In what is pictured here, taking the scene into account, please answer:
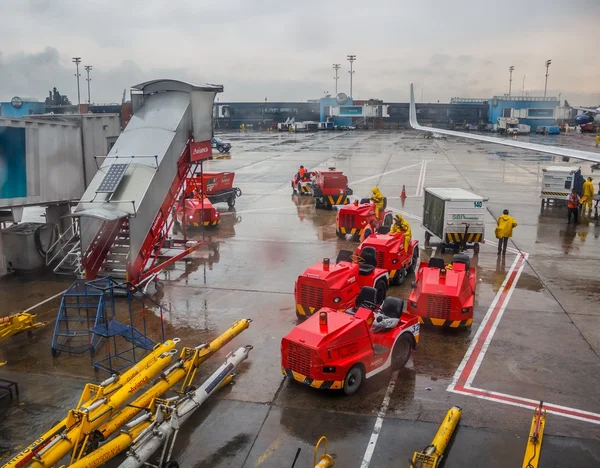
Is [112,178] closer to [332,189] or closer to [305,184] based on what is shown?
[332,189]

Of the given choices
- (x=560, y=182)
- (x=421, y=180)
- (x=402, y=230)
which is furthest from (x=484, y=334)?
(x=421, y=180)

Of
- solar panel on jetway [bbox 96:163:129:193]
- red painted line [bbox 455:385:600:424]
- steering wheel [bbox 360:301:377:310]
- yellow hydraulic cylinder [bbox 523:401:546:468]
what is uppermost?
solar panel on jetway [bbox 96:163:129:193]

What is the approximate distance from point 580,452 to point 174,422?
7019mm

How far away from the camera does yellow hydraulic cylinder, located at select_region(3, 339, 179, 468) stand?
8.13 meters

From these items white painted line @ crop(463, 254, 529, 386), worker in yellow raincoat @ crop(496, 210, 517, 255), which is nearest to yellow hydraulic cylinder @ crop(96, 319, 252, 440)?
white painted line @ crop(463, 254, 529, 386)

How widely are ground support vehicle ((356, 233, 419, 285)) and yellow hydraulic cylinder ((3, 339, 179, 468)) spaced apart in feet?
28.5

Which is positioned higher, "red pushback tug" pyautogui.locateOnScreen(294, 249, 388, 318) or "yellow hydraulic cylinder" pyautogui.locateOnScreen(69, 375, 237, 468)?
"red pushback tug" pyautogui.locateOnScreen(294, 249, 388, 318)

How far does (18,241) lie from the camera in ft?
65.9

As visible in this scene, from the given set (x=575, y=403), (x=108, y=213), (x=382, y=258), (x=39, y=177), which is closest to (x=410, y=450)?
(x=575, y=403)

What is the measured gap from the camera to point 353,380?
37.7 ft

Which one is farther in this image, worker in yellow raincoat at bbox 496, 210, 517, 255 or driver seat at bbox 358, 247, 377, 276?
worker in yellow raincoat at bbox 496, 210, 517, 255

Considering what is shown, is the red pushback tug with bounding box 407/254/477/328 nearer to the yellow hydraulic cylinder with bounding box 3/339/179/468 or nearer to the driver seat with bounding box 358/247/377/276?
the driver seat with bounding box 358/247/377/276

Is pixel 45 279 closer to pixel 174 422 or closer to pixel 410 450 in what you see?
pixel 174 422

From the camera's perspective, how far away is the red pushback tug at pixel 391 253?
18.1 metres
